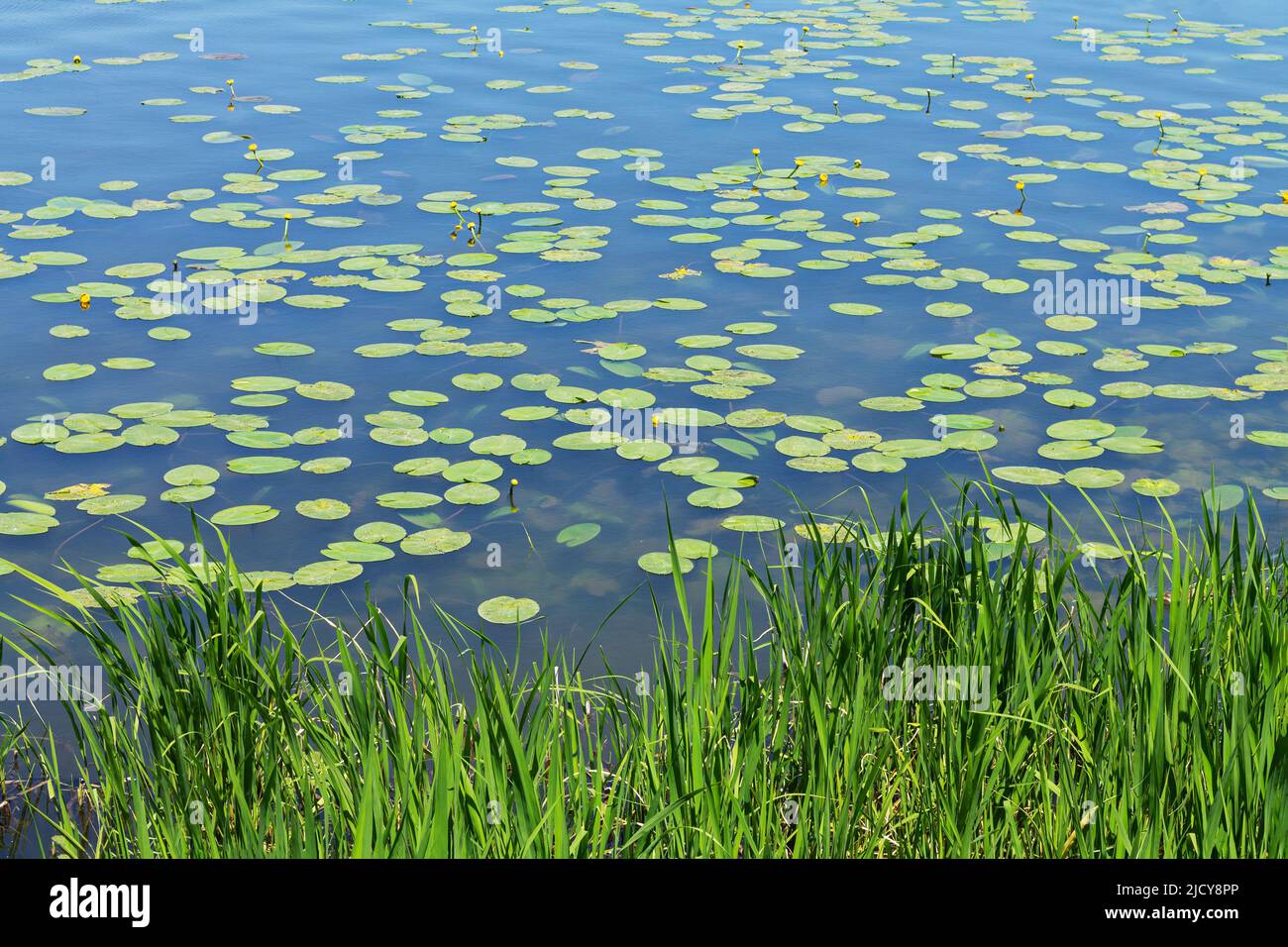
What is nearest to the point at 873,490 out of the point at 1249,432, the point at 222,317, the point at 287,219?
the point at 1249,432

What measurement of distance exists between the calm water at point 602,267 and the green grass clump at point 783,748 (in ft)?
3.70

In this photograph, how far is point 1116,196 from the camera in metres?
7.59

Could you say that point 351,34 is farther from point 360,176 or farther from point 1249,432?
point 1249,432

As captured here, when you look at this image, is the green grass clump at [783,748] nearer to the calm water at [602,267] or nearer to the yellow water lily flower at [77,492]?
the calm water at [602,267]

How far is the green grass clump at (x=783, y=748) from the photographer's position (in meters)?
2.53

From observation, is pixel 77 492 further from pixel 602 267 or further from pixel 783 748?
pixel 602 267

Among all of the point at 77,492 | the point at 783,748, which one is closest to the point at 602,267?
the point at 77,492

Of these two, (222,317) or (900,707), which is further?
(222,317)

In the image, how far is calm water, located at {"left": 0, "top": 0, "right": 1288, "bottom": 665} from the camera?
4.61 meters

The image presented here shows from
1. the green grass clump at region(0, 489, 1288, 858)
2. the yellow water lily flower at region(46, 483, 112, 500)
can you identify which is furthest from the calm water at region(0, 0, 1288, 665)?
the green grass clump at region(0, 489, 1288, 858)

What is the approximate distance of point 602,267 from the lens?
21.0 ft

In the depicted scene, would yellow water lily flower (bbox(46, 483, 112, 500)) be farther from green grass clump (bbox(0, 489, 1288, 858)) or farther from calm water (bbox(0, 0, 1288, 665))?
green grass clump (bbox(0, 489, 1288, 858))

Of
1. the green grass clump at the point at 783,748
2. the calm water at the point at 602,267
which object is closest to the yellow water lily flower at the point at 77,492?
the calm water at the point at 602,267
